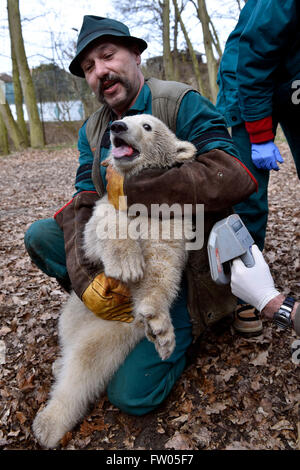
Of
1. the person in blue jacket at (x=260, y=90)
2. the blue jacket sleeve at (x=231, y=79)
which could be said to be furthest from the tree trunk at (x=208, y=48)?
the person in blue jacket at (x=260, y=90)

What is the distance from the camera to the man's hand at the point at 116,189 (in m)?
2.37

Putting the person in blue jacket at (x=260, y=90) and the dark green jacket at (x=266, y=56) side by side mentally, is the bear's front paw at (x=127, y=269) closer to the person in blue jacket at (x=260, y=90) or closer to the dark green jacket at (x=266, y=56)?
the person in blue jacket at (x=260, y=90)

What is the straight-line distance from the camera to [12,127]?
15414 mm

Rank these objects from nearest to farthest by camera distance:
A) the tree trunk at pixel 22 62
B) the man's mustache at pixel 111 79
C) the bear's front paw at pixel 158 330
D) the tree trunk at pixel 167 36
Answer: the bear's front paw at pixel 158 330
the man's mustache at pixel 111 79
the tree trunk at pixel 22 62
the tree trunk at pixel 167 36

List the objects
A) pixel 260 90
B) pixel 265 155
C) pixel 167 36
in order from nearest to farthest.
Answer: pixel 260 90, pixel 265 155, pixel 167 36

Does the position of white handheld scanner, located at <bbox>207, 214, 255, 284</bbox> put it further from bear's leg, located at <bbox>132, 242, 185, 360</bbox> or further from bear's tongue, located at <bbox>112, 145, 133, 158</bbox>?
bear's tongue, located at <bbox>112, 145, 133, 158</bbox>

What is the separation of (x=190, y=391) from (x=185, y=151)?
1718mm

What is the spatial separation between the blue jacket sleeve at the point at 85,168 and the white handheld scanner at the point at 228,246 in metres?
1.26

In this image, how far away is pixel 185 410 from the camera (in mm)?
2381

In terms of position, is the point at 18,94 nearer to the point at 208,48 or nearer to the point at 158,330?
the point at 208,48

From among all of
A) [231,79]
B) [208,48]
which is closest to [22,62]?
[208,48]

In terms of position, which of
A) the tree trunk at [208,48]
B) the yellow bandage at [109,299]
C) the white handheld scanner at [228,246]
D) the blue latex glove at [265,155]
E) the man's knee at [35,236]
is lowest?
the yellow bandage at [109,299]

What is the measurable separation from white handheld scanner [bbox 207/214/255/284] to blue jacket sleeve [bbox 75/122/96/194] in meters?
1.26
